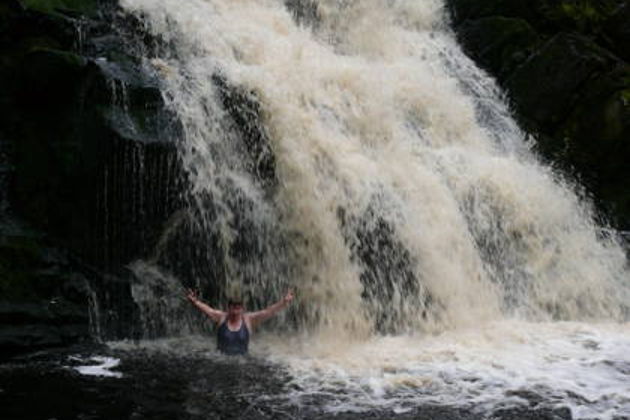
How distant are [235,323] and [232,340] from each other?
22cm

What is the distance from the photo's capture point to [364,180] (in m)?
11.5

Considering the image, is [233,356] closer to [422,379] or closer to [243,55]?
[422,379]

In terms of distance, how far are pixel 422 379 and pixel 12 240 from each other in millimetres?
5666

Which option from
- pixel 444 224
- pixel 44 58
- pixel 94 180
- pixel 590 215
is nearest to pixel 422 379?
pixel 444 224

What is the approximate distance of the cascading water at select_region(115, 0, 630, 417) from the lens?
9.64m

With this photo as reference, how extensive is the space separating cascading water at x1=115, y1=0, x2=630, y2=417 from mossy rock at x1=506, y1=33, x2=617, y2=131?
1.96m

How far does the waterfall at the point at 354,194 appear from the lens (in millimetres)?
10617

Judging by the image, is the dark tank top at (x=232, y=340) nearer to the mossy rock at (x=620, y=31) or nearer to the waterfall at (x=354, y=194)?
the waterfall at (x=354, y=194)

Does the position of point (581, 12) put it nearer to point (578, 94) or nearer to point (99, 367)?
point (578, 94)

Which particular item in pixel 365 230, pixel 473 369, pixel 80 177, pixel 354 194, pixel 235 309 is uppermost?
pixel 80 177

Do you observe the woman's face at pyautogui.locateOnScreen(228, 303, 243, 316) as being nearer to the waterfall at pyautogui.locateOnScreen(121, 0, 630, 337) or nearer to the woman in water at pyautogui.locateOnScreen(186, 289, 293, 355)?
the woman in water at pyautogui.locateOnScreen(186, 289, 293, 355)

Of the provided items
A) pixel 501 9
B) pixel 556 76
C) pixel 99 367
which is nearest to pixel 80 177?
pixel 99 367

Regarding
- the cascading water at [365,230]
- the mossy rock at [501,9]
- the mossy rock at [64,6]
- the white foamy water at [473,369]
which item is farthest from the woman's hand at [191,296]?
the mossy rock at [501,9]

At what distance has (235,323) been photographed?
9469 millimetres
